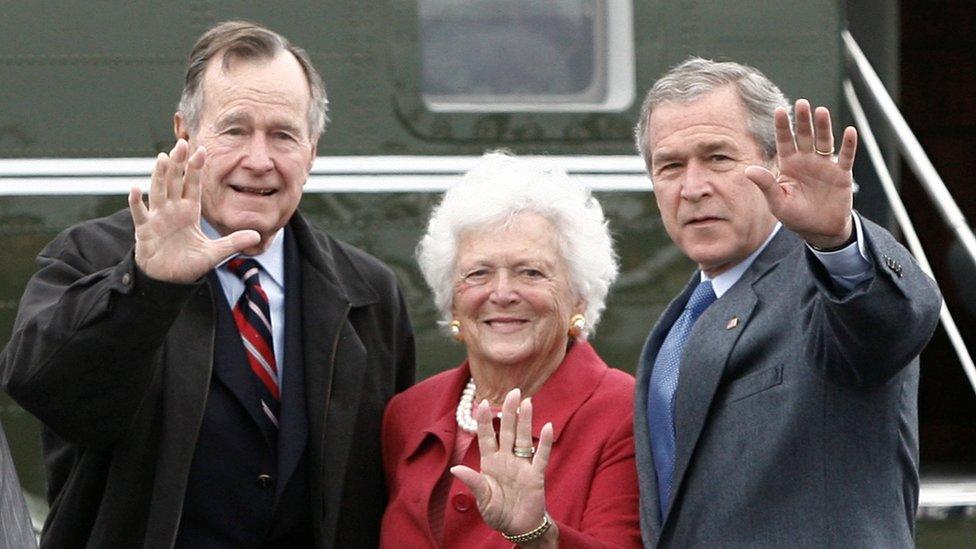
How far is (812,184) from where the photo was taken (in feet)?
8.76

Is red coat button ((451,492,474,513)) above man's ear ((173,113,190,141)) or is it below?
below

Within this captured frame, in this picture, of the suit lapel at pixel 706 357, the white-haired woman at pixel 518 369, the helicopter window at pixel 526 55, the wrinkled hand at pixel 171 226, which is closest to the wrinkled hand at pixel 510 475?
the white-haired woman at pixel 518 369

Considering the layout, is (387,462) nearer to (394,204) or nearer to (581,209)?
(581,209)

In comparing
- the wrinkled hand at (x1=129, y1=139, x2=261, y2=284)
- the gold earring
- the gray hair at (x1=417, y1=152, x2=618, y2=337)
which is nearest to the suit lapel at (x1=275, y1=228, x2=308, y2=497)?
the gray hair at (x1=417, y1=152, x2=618, y2=337)

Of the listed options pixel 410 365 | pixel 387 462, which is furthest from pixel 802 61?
pixel 387 462

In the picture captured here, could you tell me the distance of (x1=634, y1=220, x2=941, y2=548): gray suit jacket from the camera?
2.71 m

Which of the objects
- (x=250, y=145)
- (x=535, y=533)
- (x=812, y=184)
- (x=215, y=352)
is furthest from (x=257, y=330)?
(x=812, y=184)

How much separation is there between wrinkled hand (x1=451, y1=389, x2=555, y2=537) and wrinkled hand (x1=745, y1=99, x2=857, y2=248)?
0.70 m

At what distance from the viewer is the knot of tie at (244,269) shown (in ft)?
11.8

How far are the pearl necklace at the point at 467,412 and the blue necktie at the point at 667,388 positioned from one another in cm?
44

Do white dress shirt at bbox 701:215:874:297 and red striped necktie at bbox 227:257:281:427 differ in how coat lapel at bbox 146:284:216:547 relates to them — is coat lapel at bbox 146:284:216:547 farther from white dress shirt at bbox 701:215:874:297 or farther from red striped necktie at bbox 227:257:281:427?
white dress shirt at bbox 701:215:874:297

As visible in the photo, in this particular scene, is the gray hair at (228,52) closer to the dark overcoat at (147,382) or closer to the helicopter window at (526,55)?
the dark overcoat at (147,382)

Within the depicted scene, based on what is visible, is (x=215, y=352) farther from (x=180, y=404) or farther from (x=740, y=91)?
(x=740, y=91)

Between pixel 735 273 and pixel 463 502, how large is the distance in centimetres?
77
